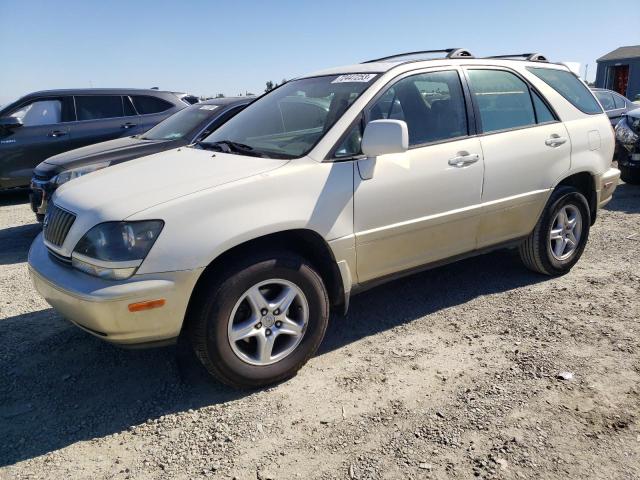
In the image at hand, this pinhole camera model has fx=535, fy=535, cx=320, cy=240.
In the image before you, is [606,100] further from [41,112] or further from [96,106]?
[41,112]

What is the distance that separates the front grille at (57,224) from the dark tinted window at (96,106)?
229 inches

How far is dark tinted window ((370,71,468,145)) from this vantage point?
357 centimetres

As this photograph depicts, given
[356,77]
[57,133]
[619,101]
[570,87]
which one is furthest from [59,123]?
[619,101]

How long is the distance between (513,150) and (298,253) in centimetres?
190

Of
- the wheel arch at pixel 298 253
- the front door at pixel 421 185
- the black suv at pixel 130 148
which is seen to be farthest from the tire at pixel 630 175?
the wheel arch at pixel 298 253

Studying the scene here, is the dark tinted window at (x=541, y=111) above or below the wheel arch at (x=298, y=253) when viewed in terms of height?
above

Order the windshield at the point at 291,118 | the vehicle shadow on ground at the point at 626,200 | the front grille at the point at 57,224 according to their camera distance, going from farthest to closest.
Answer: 1. the vehicle shadow on ground at the point at 626,200
2. the windshield at the point at 291,118
3. the front grille at the point at 57,224

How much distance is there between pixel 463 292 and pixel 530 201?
0.91 m

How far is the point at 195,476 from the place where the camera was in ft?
7.98

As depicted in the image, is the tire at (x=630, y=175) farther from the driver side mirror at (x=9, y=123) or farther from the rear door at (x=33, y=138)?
the driver side mirror at (x=9, y=123)

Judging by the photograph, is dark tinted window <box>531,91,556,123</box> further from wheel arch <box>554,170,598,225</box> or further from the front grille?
the front grille

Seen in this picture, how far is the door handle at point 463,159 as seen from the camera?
3660 millimetres

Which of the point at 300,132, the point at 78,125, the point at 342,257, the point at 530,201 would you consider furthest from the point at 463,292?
the point at 78,125

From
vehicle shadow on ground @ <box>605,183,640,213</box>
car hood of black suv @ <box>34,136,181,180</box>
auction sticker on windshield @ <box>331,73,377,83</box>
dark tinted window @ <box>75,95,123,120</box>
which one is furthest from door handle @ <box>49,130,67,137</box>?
vehicle shadow on ground @ <box>605,183,640,213</box>
